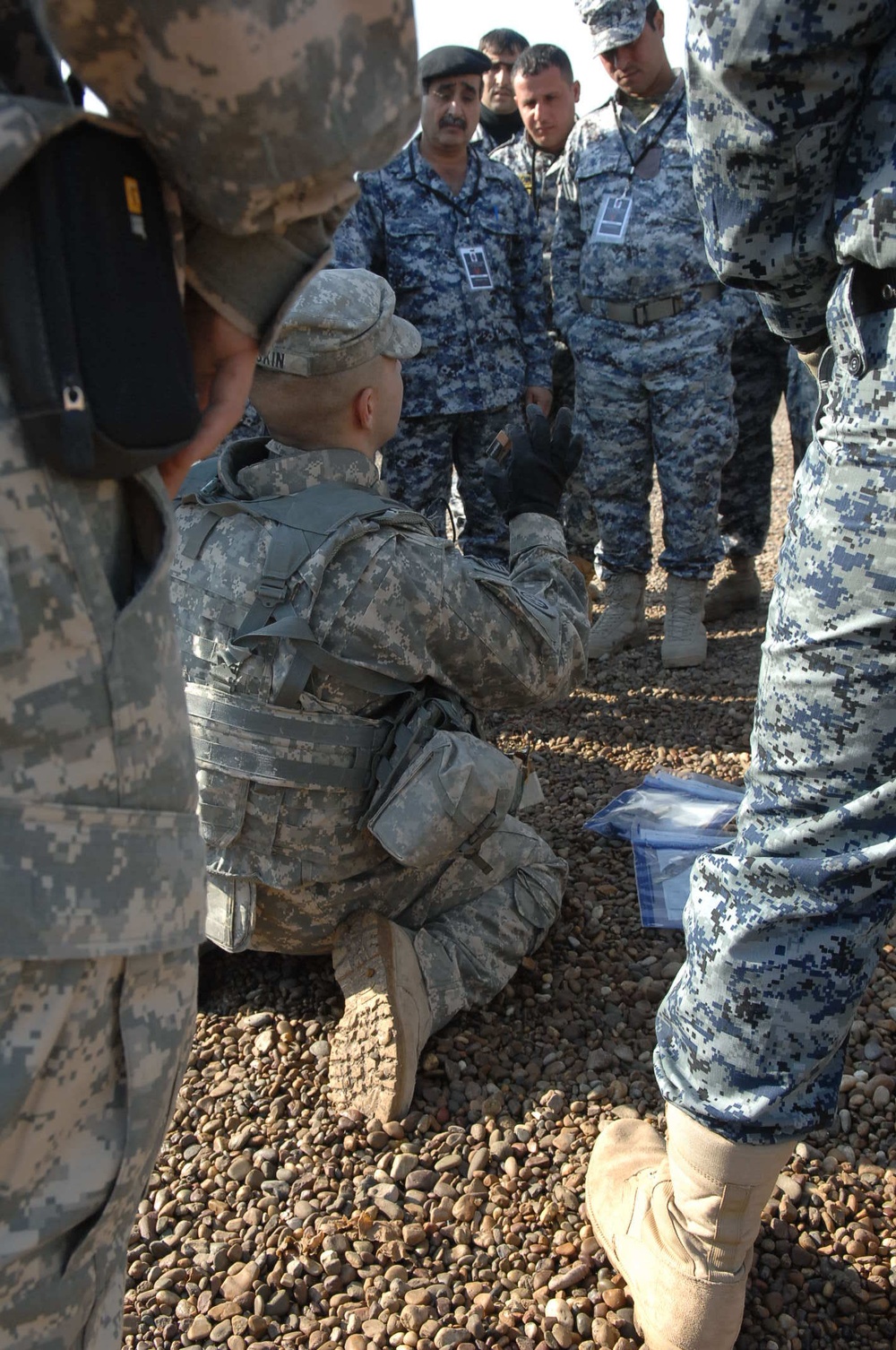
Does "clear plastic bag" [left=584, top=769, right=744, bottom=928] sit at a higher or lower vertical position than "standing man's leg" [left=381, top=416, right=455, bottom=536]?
lower

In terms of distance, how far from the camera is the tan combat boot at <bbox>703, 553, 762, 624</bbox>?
5.51 m

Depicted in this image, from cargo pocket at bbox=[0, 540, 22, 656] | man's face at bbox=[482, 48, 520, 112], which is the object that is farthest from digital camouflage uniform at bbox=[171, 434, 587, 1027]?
man's face at bbox=[482, 48, 520, 112]

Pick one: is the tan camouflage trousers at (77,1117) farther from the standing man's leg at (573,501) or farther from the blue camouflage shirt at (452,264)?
the standing man's leg at (573,501)

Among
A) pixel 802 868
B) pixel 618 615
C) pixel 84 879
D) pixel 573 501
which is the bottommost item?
pixel 618 615

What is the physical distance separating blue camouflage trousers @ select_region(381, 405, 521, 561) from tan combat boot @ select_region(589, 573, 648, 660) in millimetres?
519

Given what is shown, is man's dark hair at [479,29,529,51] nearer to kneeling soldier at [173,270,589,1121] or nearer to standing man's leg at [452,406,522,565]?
standing man's leg at [452,406,522,565]

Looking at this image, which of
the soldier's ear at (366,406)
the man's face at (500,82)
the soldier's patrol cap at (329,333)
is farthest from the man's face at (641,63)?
the soldier's ear at (366,406)

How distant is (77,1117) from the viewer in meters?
1.00

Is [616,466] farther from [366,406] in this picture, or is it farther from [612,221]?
[366,406]

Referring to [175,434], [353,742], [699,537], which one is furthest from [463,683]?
[699,537]

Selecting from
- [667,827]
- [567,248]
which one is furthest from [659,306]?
[667,827]

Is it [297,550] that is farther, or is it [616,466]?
[616,466]

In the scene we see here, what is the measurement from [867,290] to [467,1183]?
1695mm

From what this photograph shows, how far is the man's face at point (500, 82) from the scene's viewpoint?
6.57m
